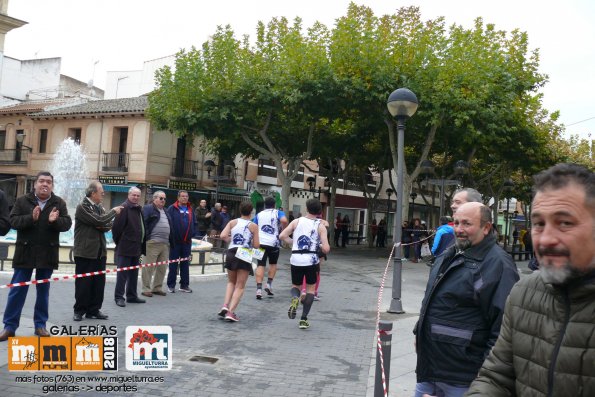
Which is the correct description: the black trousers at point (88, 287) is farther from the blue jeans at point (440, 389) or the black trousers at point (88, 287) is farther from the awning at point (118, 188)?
the awning at point (118, 188)

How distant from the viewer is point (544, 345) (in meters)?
1.96

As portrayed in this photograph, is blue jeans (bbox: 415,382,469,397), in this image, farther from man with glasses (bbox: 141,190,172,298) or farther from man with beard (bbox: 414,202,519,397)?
man with glasses (bbox: 141,190,172,298)

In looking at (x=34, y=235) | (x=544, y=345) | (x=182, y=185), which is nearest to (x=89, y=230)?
(x=34, y=235)

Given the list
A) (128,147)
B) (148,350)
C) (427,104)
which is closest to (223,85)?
(427,104)

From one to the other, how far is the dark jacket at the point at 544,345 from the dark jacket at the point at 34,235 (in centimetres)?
548

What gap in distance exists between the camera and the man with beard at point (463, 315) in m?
3.17

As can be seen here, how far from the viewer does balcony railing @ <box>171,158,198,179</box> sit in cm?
3441

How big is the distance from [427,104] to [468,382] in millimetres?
19285

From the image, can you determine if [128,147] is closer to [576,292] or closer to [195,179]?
[195,179]

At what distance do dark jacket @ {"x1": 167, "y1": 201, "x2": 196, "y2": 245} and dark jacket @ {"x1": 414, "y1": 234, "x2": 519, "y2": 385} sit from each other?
797cm

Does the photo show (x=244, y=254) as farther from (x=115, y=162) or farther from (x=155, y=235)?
(x=115, y=162)

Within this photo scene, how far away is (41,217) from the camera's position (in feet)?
20.8

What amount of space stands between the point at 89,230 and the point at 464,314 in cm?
581

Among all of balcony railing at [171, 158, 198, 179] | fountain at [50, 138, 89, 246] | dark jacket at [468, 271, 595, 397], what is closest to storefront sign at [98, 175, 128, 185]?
fountain at [50, 138, 89, 246]
